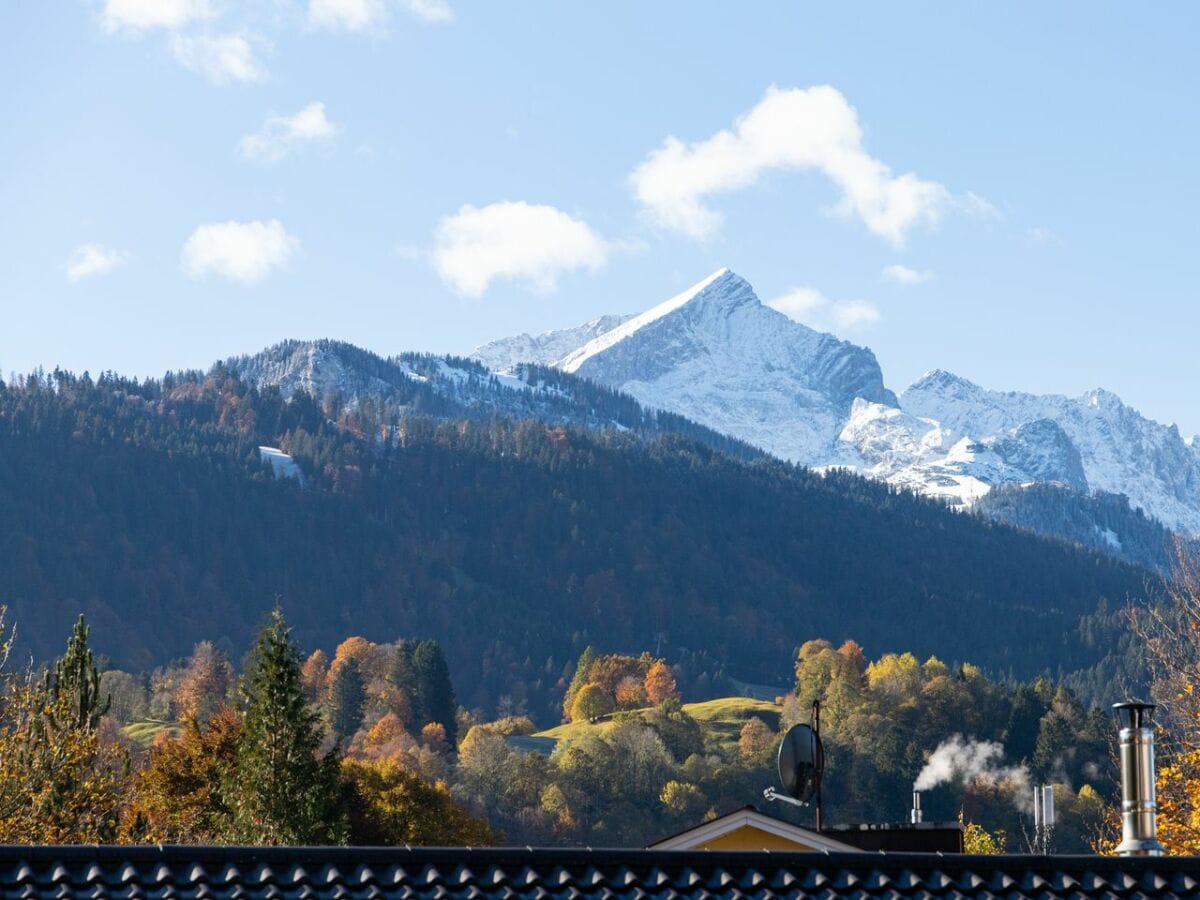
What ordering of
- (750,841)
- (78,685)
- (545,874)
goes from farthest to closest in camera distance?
1. (78,685)
2. (750,841)
3. (545,874)

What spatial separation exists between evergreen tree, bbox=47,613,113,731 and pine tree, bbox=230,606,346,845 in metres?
16.5

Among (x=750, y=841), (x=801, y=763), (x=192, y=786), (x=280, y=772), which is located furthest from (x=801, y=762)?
(x=192, y=786)

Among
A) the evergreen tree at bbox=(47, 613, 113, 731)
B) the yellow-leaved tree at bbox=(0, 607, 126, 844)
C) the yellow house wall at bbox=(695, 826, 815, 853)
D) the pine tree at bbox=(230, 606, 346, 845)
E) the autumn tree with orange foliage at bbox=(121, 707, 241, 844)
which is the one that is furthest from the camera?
the autumn tree with orange foliage at bbox=(121, 707, 241, 844)

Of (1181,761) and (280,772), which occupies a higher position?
(1181,761)

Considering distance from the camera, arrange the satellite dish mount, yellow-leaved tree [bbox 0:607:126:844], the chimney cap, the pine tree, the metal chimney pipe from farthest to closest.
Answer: the pine tree → yellow-leaved tree [bbox 0:607:126:844] → the satellite dish mount → the chimney cap → the metal chimney pipe

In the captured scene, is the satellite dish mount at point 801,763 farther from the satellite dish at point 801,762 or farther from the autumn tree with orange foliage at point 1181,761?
the autumn tree with orange foliage at point 1181,761

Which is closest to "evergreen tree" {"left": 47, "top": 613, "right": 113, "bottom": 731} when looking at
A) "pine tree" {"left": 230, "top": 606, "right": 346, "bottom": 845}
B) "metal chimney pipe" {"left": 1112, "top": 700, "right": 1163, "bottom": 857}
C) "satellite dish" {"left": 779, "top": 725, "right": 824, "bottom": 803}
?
"pine tree" {"left": 230, "top": 606, "right": 346, "bottom": 845}

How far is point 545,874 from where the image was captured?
18031 mm

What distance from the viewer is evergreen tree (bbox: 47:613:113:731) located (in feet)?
202

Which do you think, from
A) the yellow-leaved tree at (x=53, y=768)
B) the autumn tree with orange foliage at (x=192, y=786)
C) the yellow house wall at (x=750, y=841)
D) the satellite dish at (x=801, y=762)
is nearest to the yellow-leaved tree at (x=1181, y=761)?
the satellite dish at (x=801, y=762)

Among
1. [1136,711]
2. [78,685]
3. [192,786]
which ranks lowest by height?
[192,786]

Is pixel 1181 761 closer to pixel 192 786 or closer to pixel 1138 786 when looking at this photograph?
pixel 1138 786

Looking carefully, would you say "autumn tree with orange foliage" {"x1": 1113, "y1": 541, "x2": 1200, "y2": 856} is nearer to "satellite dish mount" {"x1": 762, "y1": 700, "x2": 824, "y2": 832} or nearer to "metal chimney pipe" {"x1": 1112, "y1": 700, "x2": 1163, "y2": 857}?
"satellite dish mount" {"x1": 762, "y1": 700, "x2": 824, "y2": 832}

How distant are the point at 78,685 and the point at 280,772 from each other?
782 inches
